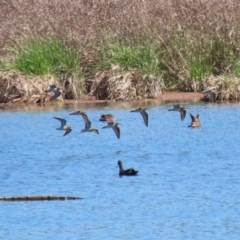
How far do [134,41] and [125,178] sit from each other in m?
9.66

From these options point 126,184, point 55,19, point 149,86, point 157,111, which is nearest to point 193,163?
point 126,184

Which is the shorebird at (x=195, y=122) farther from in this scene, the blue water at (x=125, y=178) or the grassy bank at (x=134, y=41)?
the grassy bank at (x=134, y=41)

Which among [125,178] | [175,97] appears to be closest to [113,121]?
[125,178]

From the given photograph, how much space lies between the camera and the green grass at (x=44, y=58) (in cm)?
2491

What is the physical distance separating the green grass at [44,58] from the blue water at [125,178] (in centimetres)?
110

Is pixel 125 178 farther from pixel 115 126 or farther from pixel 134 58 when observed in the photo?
pixel 134 58

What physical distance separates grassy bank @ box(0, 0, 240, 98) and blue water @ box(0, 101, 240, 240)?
1.22 metres

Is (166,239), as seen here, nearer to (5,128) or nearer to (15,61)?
(5,128)

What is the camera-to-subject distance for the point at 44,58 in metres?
25.1

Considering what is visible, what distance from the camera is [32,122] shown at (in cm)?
2220

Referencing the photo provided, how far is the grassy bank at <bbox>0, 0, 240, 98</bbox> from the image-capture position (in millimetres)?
25047

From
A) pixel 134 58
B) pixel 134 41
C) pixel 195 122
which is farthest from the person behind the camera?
pixel 134 41

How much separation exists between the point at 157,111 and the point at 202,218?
31.6ft

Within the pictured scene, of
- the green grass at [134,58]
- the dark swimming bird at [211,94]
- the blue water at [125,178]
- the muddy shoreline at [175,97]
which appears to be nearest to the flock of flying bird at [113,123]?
the blue water at [125,178]
